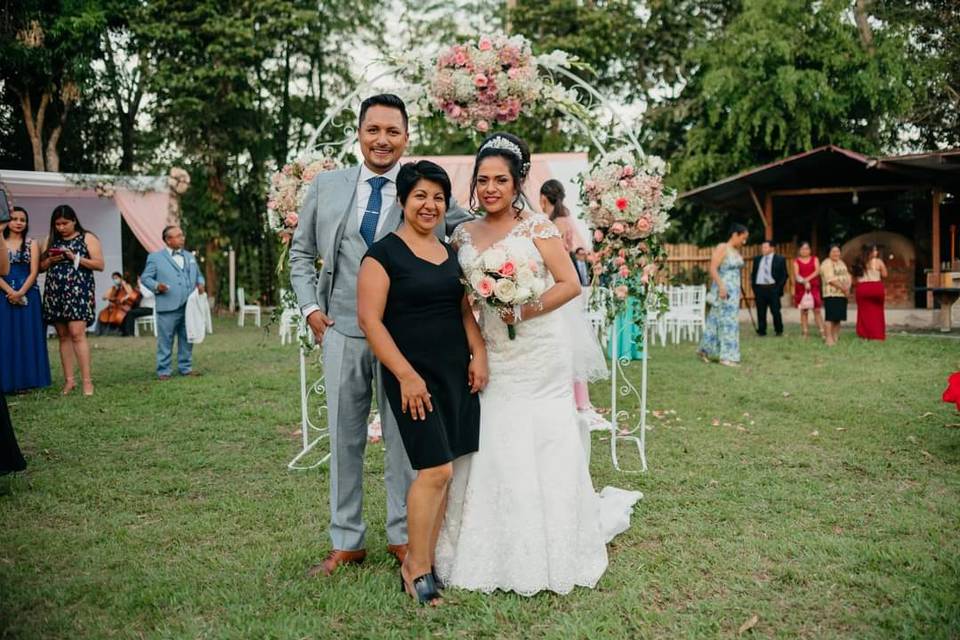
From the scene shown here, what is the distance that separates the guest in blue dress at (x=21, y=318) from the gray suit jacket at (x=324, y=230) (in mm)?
6331

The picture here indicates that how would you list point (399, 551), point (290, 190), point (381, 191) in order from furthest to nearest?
point (290, 190) < point (399, 551) < point (381, 191)

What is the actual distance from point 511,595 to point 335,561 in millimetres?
909

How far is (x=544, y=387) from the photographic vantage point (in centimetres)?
393

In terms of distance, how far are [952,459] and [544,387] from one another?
151 inches

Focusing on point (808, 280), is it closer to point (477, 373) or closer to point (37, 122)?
point (477, 373)

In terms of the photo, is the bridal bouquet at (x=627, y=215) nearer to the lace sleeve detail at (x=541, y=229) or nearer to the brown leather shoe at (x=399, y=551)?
the lace sleeve detail at (x=541, y=229)

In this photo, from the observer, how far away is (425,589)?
11.7ft

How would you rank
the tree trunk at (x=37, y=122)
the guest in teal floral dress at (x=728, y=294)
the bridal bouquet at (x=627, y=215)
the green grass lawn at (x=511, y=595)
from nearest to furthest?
the green grass lawn at (x=511, y=595) < the bridal bouquet at (x=627, y=215) < the guest in teal floral dress at (x=728, y=294) < the tree trunk at (x=37, y=122)

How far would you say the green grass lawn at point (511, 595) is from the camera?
3326mm

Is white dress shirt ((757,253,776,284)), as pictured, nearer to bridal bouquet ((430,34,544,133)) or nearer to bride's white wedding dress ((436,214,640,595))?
bridal bouquet ((430,34,544,133))

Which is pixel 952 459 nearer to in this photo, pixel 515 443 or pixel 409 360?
pixel 515 443

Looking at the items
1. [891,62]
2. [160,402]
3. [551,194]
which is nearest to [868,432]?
[551,194]

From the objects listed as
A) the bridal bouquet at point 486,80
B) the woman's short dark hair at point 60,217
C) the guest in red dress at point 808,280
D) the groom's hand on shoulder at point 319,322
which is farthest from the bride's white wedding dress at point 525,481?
the guest in red dress at point 808,280

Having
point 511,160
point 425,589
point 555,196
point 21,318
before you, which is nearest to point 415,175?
point 511,160
